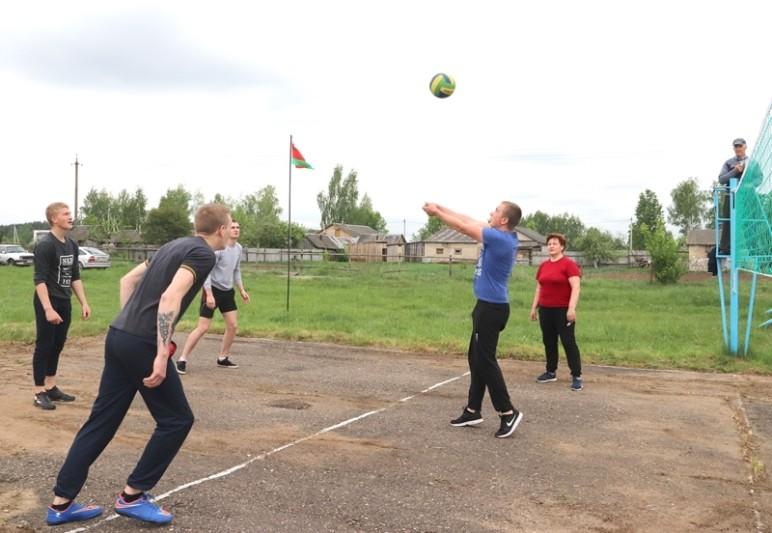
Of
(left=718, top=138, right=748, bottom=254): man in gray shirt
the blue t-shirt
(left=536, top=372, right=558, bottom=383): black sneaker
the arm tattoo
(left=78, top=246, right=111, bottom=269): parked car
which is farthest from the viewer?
(left=78, top=246, right=111, bottom=269): parked car

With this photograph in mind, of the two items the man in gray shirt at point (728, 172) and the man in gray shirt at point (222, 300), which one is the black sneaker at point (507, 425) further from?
the man in gray shirt at point (728, 172)

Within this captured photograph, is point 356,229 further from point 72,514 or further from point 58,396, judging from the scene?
point 72,514

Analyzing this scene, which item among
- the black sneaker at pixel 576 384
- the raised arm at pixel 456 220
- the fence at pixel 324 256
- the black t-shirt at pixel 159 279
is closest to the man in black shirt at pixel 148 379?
the black t-shirt at pixel 159 279

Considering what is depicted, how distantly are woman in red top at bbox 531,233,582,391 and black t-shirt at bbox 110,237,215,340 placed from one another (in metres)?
5.09

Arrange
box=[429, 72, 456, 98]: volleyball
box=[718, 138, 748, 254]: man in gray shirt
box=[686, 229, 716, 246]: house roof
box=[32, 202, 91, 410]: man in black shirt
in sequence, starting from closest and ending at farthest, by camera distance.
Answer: box=[32, 202, 91, 410]: man in black shirt
box=[718, 138, 748, 254]: man in gray shirt
box=[429, 72, 456, 98]: volleyball
box=[686, 229, 716, 246]: house roof

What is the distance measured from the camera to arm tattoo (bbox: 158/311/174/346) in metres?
3.66

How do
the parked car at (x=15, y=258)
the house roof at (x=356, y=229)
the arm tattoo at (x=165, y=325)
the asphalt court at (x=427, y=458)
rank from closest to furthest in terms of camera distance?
the arm tattoo at (x=165, y=325)
the asphalt court at (x=427, y=458)
the parked car at (x=15, y=258)
the house roof at (x=356, y=229)

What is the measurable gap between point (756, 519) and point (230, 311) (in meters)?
6.35

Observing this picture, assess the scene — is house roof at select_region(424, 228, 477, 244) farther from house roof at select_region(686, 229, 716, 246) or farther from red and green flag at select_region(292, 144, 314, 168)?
red and green flag at select_region(292, 144, 314, 168)

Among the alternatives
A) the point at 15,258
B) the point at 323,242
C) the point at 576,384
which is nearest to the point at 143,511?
the point at 576,384

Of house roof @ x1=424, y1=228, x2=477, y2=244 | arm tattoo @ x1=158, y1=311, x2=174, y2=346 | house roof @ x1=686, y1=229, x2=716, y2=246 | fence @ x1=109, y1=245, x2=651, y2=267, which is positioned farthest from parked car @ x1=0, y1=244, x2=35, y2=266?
house roof @ x1=686, y1=229, x2=716, y2=246

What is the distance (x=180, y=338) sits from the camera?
11406 mm

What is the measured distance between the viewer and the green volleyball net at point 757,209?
8477 millimetres

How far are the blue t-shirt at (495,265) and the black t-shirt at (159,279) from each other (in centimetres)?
252
